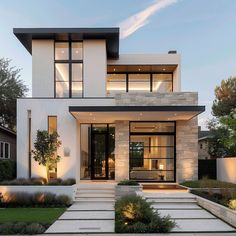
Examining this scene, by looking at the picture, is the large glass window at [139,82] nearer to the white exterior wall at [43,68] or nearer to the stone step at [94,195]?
the white exterior wall at [43,68]

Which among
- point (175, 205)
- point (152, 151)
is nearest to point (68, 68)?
point (152, 151)

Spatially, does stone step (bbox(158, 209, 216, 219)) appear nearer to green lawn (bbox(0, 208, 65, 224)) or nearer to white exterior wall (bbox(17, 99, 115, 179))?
green lawn (bbox(0, 208, 65, 224))

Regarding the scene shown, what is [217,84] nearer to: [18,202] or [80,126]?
[80,126]

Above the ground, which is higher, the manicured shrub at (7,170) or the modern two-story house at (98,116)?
the modern two-story house at (98,116)

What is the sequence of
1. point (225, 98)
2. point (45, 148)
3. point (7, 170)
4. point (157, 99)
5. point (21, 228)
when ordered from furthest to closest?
point (225, 98) → point (157, 99) → point (7, 170) → point (45, 148) → point (21, 228)

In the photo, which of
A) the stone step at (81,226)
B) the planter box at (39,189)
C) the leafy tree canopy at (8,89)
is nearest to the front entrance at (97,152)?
the planter box at (39,189)

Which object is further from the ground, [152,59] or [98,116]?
[152,59]

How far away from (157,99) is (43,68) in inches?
295

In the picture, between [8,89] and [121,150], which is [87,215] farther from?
[8,89]

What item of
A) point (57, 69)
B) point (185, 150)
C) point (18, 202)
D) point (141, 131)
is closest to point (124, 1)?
point (57, 69)

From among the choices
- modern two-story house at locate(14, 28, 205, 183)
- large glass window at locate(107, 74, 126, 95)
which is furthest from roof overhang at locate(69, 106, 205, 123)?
large glass window at locate(107, 74, 126, 95)

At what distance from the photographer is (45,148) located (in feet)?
57.5

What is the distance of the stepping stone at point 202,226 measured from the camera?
980 centimetres

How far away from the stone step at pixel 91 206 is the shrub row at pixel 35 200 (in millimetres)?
550
